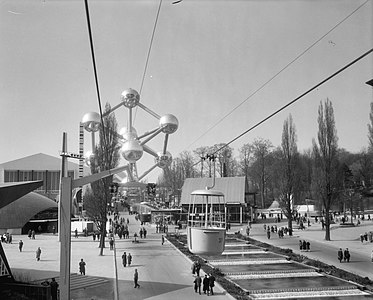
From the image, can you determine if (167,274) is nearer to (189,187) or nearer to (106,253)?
(106,253)

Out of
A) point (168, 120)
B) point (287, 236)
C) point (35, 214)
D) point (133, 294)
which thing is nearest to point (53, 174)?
point (35, 214)

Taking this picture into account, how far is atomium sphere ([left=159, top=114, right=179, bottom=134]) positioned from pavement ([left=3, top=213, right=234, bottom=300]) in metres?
9.25

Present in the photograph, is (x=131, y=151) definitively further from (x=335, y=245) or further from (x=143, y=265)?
(x=335, y=245)

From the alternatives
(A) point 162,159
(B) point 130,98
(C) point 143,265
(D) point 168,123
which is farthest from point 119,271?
(A) point 162,159

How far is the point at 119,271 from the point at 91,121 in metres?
8.97

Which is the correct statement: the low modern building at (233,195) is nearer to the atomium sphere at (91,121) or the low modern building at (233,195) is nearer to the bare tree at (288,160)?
the bare tree at (288,160)

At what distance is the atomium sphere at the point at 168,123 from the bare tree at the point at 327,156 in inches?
764

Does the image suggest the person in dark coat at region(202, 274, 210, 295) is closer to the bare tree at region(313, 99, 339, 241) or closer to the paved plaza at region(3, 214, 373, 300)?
the paved plaza at region(3, 214, 373, 300)

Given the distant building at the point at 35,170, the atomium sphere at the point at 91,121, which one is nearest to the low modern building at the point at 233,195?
the atomium sphere at the point at 91,121

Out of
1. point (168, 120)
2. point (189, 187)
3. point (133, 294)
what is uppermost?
point (168, 120)

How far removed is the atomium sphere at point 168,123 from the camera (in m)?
31.3

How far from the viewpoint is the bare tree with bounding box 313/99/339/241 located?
43.6 metres

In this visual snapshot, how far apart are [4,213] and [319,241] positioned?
134 ft

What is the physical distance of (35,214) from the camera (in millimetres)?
62406
